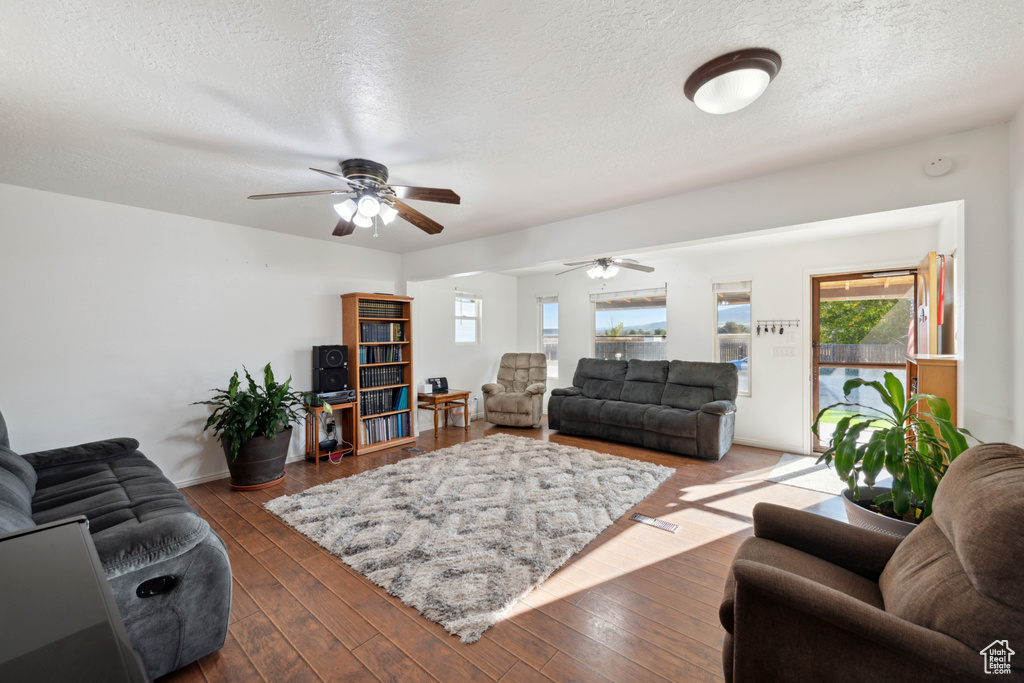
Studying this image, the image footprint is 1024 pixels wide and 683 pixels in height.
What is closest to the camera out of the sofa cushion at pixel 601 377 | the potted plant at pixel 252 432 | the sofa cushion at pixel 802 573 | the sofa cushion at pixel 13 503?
the sofa cushion at pixel 802 573

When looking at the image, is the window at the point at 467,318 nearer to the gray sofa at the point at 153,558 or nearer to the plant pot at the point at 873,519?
the gray sofa at the point at 153,558

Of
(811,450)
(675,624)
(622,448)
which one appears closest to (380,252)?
(622,448)

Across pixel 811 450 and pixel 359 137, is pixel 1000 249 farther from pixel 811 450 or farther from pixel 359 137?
pixel 359 137

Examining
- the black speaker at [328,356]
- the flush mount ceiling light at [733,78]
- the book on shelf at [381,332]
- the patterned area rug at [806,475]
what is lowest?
the patterned area rug at [806,475]

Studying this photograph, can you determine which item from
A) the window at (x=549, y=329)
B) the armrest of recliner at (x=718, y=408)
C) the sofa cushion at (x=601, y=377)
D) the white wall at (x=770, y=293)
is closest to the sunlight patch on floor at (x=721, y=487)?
the armrest of recliner at (x=718, y=408)

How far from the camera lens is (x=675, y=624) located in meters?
1.89

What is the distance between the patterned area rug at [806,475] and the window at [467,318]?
4394mm

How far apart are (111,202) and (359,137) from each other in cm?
266

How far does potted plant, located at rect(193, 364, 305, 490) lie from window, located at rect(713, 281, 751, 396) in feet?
16.8

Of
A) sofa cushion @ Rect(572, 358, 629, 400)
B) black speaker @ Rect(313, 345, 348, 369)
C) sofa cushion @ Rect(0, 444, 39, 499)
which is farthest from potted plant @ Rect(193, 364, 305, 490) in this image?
sofa cushion @ Rect(572, 358, 629, 400)

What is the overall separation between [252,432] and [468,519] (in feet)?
6.90

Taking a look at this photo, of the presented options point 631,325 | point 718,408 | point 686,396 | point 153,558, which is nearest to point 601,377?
point 631,325

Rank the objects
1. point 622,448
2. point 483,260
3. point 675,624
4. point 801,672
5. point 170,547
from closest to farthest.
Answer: point 801,672 → point 170,547 → point 675,624 → point 483,260 → point 622,448

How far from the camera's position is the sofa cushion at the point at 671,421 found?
4.47 meters
